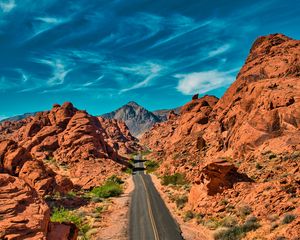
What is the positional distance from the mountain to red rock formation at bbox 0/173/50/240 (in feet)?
47.7

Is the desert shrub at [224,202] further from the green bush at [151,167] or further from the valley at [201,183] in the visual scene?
the green bush at [151,167]

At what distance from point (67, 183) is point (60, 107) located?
5208 cm

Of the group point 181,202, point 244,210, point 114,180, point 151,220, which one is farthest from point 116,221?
point 114,180

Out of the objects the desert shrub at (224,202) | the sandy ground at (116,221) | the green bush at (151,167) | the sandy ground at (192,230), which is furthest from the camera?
the green bush at (151,167)

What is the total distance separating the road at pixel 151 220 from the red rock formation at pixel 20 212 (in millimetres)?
15032

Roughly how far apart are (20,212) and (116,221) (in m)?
21.5

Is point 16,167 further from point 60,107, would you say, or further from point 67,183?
point 60,107

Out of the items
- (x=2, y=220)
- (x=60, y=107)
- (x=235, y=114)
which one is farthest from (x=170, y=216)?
(x=60, y=107)

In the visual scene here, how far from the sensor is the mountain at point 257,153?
78.3ft

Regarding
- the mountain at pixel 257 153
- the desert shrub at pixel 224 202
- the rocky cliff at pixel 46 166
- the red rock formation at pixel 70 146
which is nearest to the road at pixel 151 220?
the mountain at pixel 257 153

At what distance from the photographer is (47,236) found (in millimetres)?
12664

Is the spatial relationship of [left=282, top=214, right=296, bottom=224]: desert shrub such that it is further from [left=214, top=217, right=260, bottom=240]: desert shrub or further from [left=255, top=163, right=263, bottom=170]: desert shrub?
[left=255, top=163, right=263, bottom=170]: desert shrub

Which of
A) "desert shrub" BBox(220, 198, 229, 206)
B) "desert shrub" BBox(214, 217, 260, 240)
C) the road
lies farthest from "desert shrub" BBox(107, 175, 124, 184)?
"desert shrub" BBox(214, 217, 260, 240)

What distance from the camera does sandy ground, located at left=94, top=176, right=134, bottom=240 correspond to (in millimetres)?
27328
